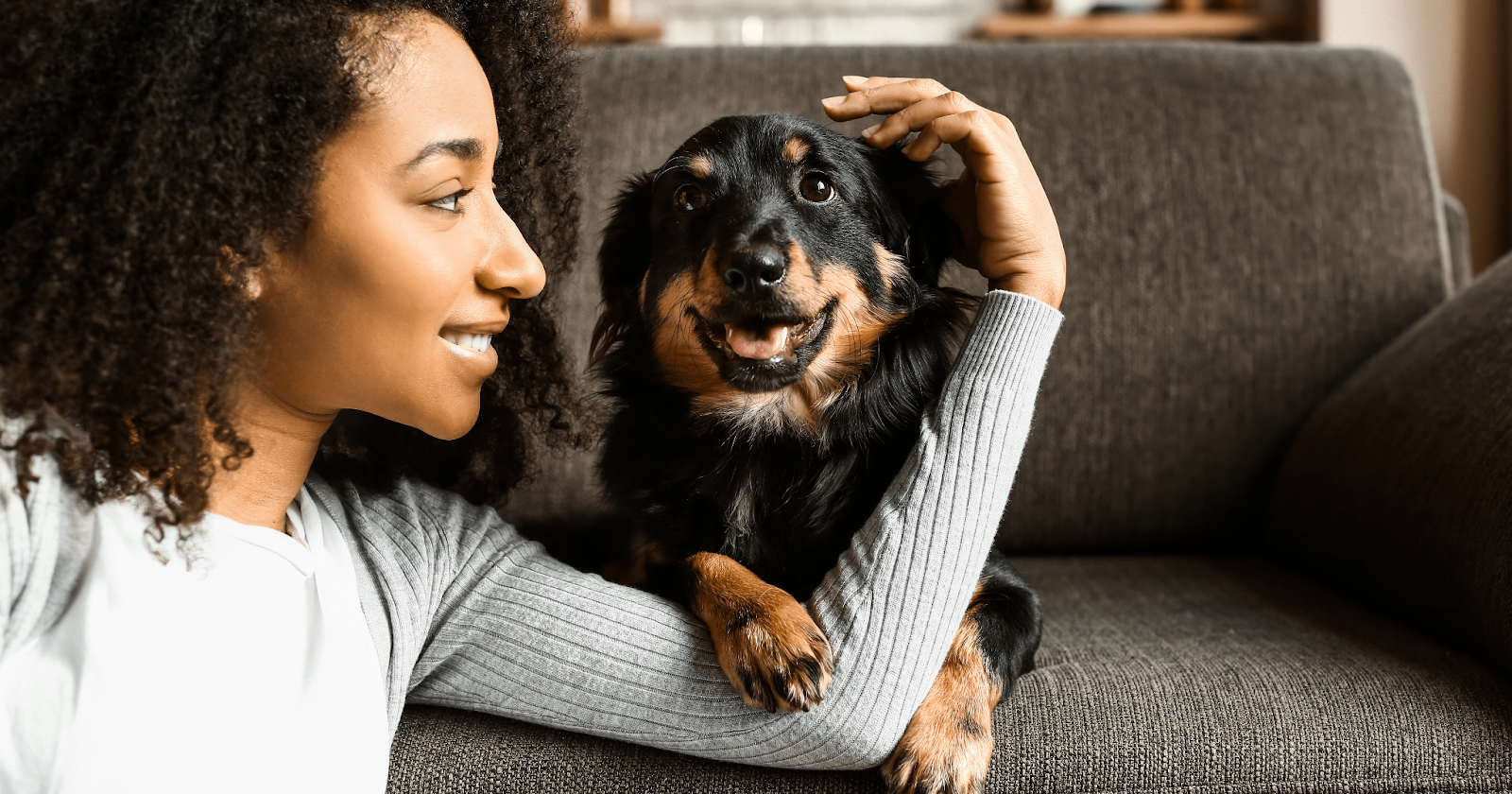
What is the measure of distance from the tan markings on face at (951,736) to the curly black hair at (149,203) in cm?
72

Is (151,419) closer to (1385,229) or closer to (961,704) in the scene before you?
(961,704)

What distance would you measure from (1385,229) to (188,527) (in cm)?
205

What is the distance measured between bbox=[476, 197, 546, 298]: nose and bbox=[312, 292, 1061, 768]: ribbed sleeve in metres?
0.34

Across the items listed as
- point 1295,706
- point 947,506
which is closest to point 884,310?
point 947,506

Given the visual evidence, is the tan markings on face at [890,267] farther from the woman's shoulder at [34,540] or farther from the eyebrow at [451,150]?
the woman's shoulder at [34,540]

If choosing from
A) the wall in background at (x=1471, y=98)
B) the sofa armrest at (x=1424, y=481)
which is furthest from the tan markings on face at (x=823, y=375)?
the wall in background at (x=1471, y=98)

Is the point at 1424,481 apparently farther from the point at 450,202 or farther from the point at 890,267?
the point at 450,202

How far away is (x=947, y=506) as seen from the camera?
1.08 meters

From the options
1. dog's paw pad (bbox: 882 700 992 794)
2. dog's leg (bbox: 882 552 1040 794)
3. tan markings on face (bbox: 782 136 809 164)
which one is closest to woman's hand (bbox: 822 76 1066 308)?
tan markings on face (bbox: 782 136 809 164)

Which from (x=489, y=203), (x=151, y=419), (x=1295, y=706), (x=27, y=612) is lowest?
(x=1295, y=706)

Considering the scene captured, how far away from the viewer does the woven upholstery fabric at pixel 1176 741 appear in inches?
42.7

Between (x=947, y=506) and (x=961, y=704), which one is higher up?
(x=947, y=506)

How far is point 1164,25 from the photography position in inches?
143

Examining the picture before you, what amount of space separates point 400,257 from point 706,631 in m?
0.51
